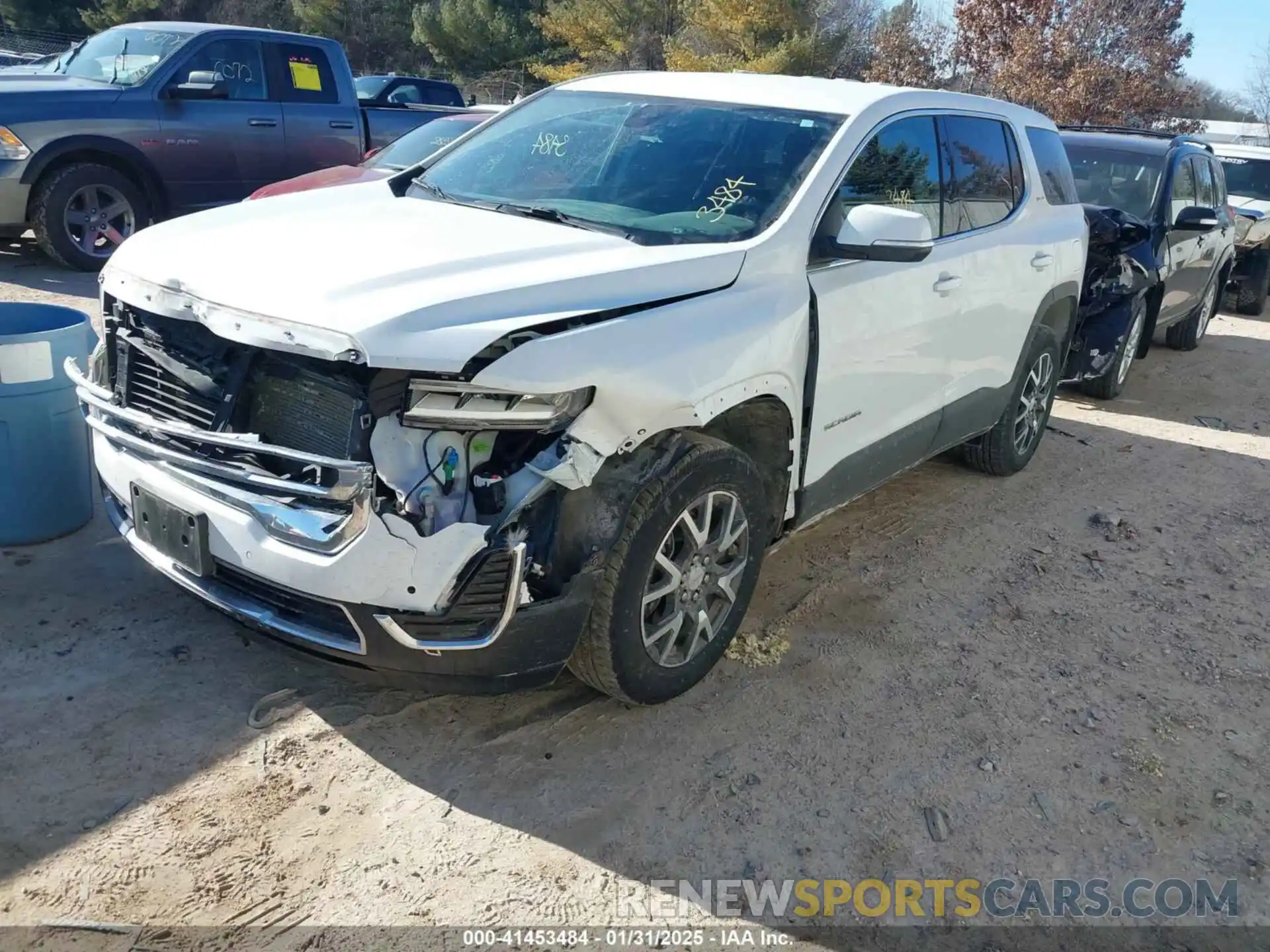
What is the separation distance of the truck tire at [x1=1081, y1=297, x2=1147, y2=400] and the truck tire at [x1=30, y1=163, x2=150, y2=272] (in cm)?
783

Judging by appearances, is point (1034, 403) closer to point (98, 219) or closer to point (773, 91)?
point (773, 91)

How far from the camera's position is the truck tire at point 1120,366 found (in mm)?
7453

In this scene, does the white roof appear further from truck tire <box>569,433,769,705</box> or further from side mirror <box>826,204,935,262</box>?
truck tire <box>569,433,769,705</box>

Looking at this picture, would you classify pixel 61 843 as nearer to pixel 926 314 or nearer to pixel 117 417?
pixel 117 417

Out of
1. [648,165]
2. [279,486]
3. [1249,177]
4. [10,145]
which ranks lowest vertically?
[279,486]

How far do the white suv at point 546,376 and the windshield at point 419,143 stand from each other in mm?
4285

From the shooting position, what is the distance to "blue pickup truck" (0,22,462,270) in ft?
26.5


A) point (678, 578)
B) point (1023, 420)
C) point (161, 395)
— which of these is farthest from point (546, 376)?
point (1023, 420)

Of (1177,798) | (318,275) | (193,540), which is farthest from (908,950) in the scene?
(318,275)

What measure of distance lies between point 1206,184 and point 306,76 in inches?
320

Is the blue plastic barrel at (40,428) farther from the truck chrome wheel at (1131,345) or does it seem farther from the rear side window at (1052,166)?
the truck chrome wheel at (1131,345)

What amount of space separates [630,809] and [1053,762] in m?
1.42

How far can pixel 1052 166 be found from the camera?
5.48 m

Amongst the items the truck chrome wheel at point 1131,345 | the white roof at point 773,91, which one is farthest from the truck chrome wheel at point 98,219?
the truck chrome wheel at point 1131,345
